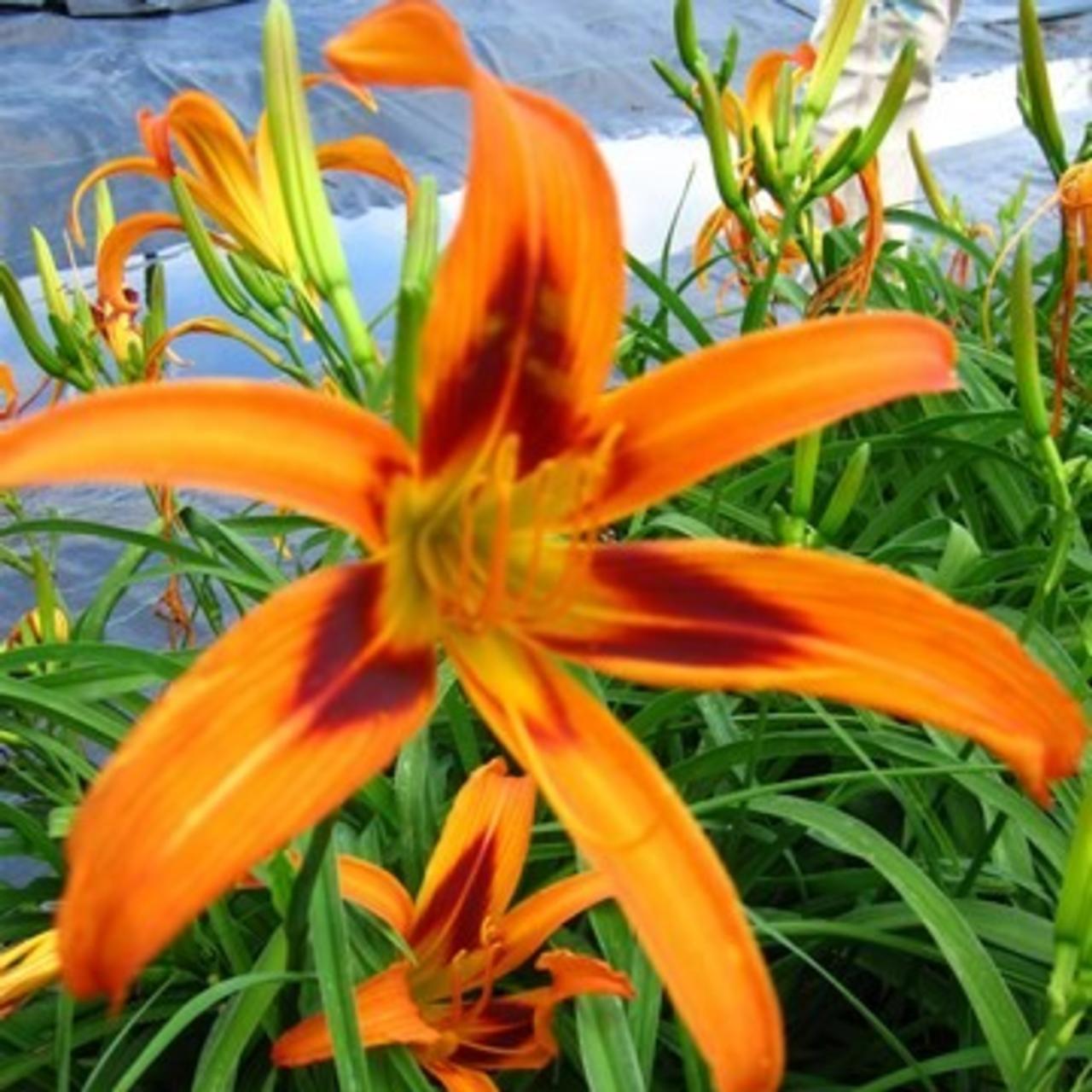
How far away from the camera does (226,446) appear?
1.53ft

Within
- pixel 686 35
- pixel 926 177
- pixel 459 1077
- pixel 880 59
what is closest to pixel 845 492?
pixel 459 1077

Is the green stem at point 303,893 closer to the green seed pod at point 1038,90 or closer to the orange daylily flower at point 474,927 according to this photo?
the orange daylily flower at point 474,927

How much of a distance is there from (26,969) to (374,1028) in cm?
15

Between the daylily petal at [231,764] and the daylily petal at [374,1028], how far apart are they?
0.27 metres

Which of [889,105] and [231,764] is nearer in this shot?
[231,764]

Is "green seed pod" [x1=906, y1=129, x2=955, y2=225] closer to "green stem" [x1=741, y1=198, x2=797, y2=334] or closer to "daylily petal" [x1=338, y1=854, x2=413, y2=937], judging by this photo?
"green stem" [x1=741, y1=198, x2=797, y2=334]

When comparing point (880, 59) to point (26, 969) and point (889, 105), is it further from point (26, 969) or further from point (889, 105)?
point (26, 969)

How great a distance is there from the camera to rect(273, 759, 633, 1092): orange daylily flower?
77 centimetres

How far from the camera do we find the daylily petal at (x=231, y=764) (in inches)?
15.4

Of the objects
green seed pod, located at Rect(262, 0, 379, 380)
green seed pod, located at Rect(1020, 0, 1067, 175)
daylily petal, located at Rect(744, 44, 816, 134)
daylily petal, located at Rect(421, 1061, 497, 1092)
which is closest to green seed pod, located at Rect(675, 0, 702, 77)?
daylily petal, located at Rect(744, 44, 816, 134)

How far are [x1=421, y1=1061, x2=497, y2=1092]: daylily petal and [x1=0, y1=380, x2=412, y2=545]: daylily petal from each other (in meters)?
0.32

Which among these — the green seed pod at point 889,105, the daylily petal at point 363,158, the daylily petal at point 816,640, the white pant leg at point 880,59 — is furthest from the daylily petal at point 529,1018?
the white pant leg at point 880,59

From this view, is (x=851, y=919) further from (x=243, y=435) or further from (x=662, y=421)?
(x=243, y=435)

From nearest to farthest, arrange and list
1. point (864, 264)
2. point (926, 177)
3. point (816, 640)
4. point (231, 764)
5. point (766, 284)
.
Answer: point (231, 764) → point (816, 640) → point (766, 284) → point (864, 264) → point (926, 177)
